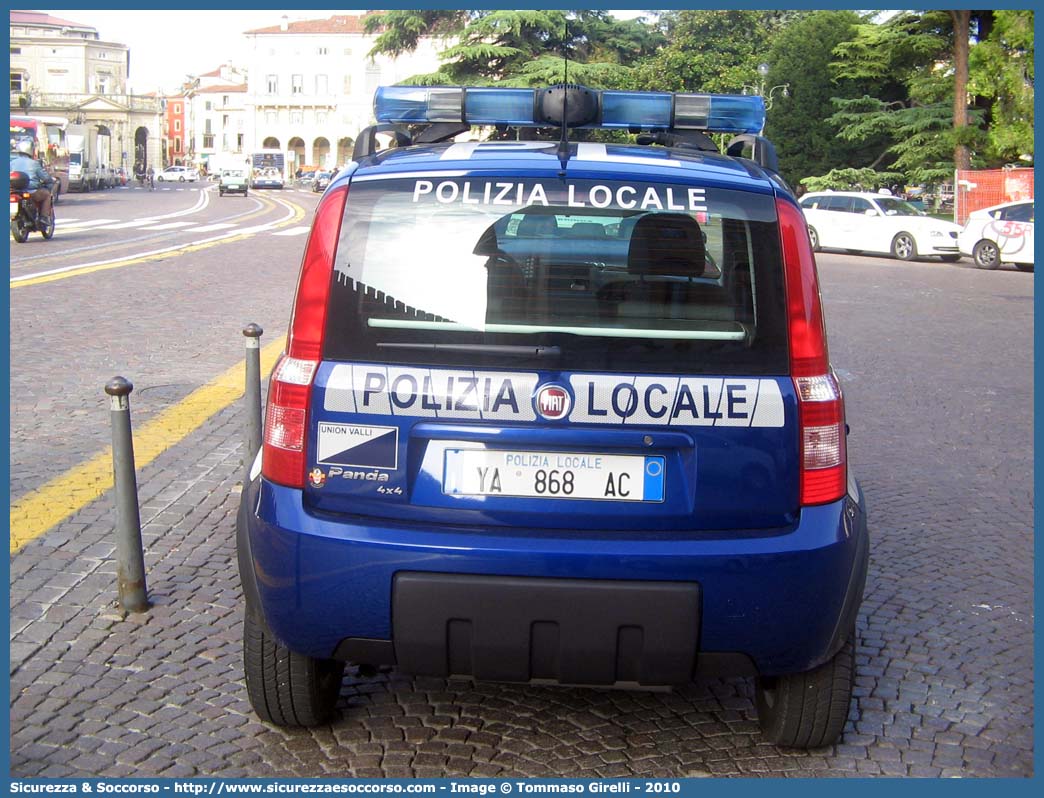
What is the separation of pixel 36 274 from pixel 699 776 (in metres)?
14.9

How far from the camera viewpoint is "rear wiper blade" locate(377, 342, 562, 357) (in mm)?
3150

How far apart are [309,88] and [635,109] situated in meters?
115

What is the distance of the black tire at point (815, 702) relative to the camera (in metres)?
3.44

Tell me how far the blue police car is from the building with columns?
362 feet

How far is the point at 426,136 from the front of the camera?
202 inches

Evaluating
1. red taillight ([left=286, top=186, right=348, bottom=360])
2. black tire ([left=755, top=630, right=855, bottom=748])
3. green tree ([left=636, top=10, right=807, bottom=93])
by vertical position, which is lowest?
black tire ([left=755, top=630, right=855, bottom=748])

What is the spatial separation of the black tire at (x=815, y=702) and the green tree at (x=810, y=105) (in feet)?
155

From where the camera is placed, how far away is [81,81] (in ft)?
372

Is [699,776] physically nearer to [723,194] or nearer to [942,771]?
[942,771]

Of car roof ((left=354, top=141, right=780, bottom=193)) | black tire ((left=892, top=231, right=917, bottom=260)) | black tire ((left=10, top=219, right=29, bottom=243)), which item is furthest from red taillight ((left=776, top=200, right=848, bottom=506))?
black tire ((left=892, top=231, right=917, bottom=260))

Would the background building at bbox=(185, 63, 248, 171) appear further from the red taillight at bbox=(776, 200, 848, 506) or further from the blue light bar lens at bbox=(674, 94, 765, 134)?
the red taillight at bbox=(776, 200, 848, 506)

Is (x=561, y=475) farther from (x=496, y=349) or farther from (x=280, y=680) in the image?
(x=280, y=680)

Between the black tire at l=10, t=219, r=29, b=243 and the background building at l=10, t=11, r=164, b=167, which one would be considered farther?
the background building at l=10, t=11, r=164, b=167

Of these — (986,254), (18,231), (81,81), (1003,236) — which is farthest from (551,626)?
(81,81)
